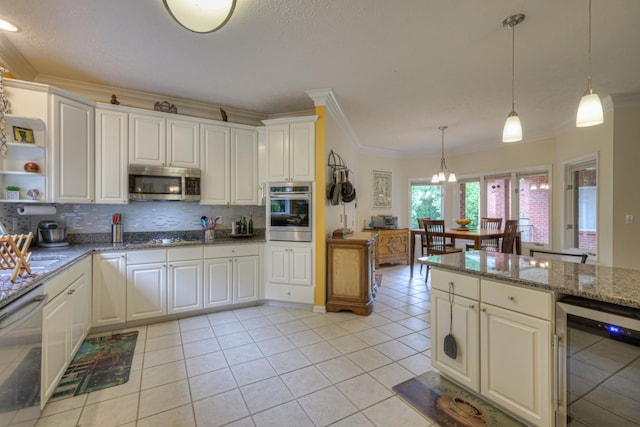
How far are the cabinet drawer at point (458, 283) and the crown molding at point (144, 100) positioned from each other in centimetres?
327

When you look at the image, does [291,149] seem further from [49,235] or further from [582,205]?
[582,205]

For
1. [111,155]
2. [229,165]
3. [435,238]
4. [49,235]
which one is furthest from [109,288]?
[435,238]

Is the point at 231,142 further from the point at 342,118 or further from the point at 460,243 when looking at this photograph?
the point at 460,243

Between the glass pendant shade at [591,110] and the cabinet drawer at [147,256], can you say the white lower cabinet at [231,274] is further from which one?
the glass pendant shade at [591,110]

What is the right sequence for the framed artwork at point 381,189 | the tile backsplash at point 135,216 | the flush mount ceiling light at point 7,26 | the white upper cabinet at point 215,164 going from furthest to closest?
the framed artwork at point 381,189 → the white upper cabinet at point 215,164 → the tile backsplash at point 135,216 → the flush mount ceiling light at point 7,26

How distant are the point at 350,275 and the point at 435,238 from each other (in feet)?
6.94

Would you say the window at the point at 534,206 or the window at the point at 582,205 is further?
the window at the point at 534,206

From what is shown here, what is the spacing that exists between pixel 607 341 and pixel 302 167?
292 centimetres

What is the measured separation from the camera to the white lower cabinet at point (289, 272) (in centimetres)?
346

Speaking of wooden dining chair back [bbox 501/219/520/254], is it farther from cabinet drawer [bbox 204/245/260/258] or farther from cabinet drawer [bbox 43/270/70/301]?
cabinet drawer [bbox 43/270/70/301]

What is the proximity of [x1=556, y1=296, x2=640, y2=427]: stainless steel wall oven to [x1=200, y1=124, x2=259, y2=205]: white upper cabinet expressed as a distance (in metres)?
3.30

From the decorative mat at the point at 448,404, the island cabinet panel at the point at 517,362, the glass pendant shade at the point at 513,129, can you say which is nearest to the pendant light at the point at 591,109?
the glass pendant shade at the point at 513,129

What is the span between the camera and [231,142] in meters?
3.64

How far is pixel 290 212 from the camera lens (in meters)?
3.50
